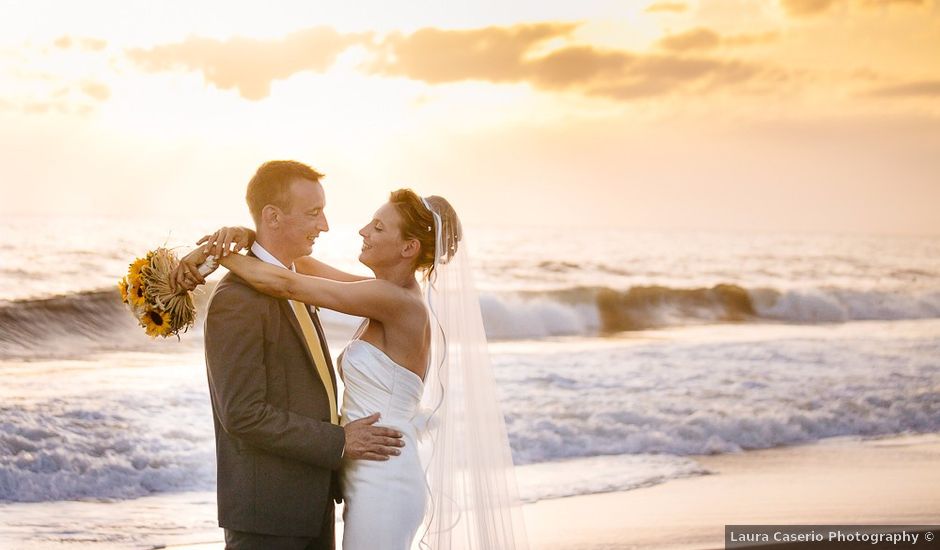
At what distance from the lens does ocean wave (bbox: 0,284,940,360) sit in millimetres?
12344

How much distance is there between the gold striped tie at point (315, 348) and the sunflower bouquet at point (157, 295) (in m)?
0.28

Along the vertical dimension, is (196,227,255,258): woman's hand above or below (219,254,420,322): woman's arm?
above

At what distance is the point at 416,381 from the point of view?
3.16 m

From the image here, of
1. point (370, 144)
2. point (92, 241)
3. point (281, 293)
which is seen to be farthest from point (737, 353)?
point (281, 293)

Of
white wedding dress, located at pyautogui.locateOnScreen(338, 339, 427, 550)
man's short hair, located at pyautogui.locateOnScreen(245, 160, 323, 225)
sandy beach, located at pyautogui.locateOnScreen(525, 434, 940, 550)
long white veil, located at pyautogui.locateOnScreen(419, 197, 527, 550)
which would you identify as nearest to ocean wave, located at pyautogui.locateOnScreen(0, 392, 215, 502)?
sandy beach, located at pyautogui.locateOnScreen(525, 434, 940, 550)

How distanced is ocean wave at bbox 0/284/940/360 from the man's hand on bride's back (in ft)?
30.8

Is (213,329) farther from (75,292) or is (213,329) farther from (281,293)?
(75,292)

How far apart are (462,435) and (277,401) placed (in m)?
0.80

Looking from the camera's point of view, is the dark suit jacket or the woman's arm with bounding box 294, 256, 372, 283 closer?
the dark suit jacket

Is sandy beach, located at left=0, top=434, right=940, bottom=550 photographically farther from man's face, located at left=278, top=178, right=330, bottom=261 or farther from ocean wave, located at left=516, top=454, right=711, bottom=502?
man's face, located at left=278, top=178, right=330, bottom=261

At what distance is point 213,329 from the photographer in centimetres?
277

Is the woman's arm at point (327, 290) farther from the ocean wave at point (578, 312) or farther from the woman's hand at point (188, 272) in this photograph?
the ocean wave at point (578, 312)

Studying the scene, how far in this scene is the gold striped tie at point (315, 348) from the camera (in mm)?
2916

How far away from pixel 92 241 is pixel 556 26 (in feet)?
25.6
